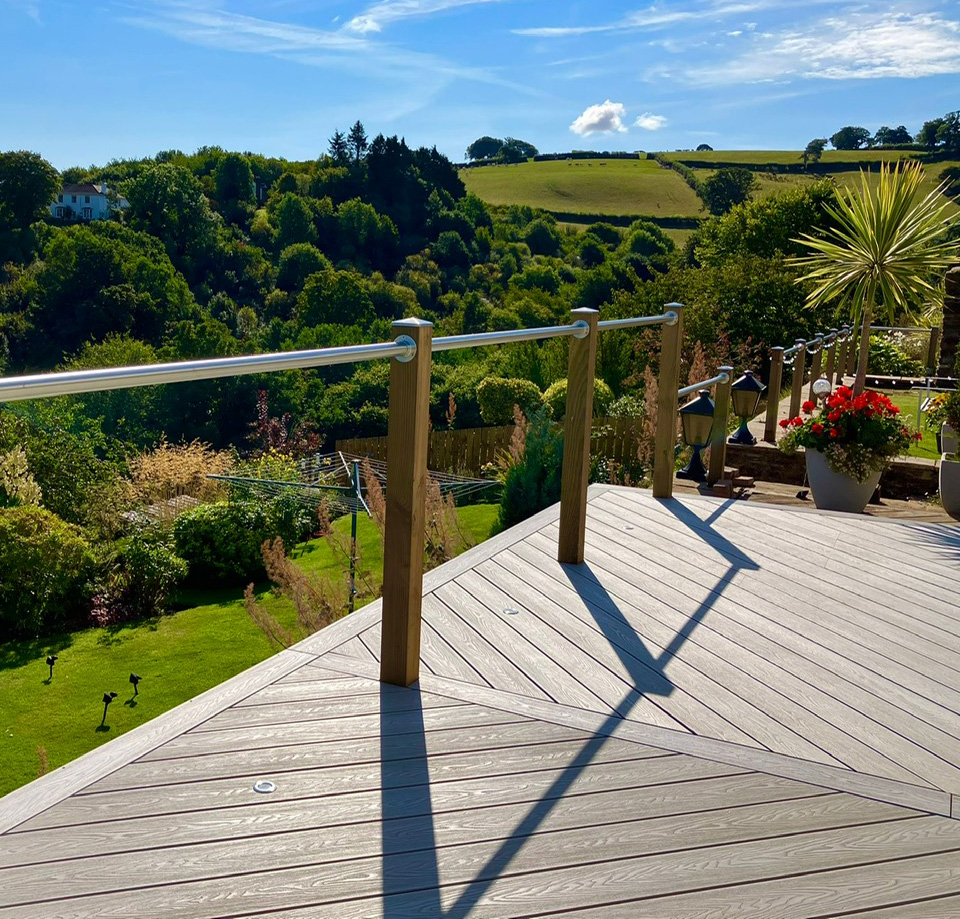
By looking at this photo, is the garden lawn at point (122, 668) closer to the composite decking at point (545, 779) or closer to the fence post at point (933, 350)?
the composite decking at point (545, 779)

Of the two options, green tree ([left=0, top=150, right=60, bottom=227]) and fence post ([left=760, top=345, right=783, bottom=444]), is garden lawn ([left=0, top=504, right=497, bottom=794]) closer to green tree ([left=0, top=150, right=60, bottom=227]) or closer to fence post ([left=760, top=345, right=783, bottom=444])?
fence post ([left=760, top=345, right=783, bottom=444])

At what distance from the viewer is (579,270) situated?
199ft

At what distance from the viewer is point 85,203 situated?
220 ft

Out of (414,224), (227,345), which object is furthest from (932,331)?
(414,224)

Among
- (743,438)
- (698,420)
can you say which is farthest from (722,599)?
(743,438)

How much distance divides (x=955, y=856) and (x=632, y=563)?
5.89ft

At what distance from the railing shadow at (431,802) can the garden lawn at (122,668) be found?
4.02 meters

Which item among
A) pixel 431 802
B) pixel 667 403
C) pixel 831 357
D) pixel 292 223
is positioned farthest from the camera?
pixel 292 223

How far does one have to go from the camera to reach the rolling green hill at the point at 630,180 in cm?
6750

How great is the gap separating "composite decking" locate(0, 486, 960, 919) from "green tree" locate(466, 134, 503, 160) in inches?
4100

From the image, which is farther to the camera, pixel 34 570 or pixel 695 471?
pixel 34 570

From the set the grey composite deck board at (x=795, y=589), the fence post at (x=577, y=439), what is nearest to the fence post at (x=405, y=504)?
the fence post at (x=577, y=439)

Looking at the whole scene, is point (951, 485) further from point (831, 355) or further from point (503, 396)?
point (503, 396)

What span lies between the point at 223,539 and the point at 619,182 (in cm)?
7136
